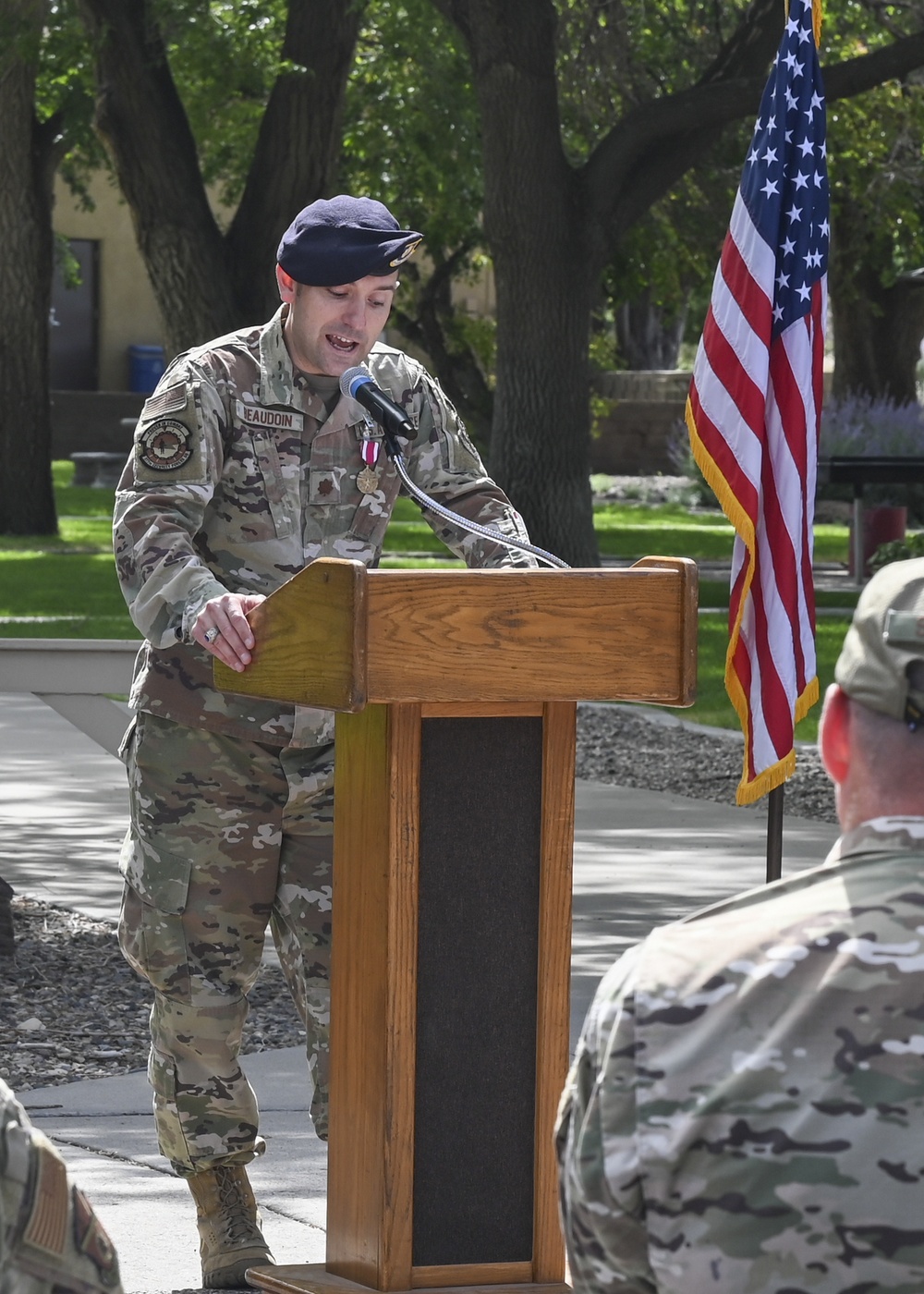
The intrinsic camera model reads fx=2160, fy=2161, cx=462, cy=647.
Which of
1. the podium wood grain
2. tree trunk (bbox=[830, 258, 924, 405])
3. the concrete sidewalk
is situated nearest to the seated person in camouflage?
the podium wood grain

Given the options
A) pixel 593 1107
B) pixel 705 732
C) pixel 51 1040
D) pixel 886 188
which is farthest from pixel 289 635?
pixel 886 188

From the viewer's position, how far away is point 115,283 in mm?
42844

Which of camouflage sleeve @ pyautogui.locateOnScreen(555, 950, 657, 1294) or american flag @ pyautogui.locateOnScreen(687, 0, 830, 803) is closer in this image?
camouflage sleeve @ pyautogui.locateOnScreen(555, 950, 657, 1294)

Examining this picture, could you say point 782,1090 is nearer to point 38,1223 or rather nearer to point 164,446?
point 38,1223

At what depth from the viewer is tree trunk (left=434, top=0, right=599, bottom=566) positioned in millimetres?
15570

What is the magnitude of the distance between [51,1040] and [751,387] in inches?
105

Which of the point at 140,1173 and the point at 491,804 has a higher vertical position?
the point at 491,804

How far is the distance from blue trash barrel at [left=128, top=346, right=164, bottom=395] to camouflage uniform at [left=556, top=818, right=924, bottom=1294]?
136ft

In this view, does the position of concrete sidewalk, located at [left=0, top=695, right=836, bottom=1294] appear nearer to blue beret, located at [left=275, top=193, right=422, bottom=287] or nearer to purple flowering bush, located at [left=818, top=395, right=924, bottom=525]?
blue beret, located at [left=275, top=193, right=422, bottom=287]

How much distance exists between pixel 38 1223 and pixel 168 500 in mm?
2168

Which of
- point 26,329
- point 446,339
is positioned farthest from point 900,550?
point 446,339

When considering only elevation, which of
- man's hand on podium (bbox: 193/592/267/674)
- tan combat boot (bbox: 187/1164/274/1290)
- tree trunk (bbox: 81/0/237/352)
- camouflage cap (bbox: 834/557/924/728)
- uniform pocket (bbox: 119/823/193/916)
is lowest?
tan combat boot (bbox: 187/1164/274/1290)

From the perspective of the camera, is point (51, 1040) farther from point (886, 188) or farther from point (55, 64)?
point (886, 188)

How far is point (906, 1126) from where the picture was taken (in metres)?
1.74
